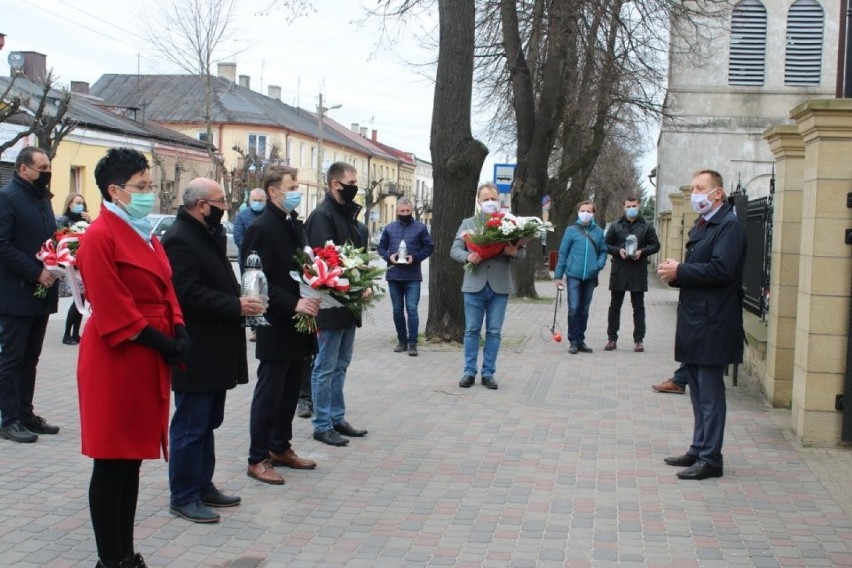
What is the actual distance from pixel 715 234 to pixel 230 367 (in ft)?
11.8

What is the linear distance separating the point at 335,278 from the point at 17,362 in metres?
2.77

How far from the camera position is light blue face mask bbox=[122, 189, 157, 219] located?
4727mm

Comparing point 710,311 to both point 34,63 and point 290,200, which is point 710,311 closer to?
point 290,200

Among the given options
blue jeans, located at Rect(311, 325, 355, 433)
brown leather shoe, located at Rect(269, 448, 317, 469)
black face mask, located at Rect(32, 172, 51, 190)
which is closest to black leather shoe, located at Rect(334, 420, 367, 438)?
blue jeans, located at Rect(311, 325, 355, 433)

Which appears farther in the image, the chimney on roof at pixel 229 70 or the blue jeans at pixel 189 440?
the chimney on roof at pixel 229 70

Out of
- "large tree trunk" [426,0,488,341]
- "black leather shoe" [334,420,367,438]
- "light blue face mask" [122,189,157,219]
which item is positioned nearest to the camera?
"light blue face mask" [122,189,157,219]

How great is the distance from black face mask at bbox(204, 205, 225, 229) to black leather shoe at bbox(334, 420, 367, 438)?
2771 mm

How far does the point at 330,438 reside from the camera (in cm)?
769

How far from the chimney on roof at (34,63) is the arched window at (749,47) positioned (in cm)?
3020

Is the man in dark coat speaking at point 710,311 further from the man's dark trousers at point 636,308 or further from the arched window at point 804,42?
the arched window at point 804,42

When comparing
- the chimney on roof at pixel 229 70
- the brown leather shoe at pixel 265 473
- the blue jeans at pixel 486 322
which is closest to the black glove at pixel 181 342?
the brown leather shoe at pixel 265 473

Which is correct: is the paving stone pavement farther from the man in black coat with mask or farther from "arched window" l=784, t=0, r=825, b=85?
"arched window" l=784, t=0, r=825, b=85

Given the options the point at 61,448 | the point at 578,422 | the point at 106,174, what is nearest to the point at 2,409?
the point at 61,448

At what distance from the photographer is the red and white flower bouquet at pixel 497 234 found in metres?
9.93
